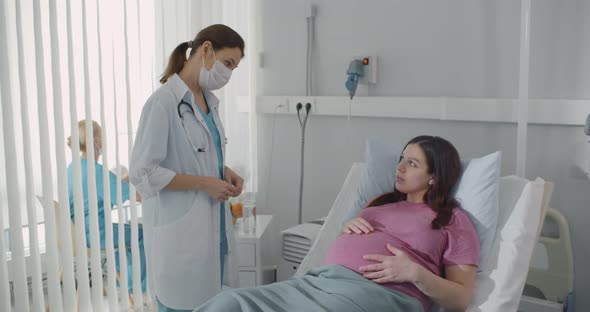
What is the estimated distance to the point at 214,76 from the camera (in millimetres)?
1686

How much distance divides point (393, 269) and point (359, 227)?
0.75 feet

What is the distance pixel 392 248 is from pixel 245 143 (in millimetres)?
1624

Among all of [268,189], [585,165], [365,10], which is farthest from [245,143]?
[585,165]

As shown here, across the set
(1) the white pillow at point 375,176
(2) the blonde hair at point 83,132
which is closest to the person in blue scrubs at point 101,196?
(2) the blonde hair at point 83,132

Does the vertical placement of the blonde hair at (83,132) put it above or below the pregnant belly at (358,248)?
above

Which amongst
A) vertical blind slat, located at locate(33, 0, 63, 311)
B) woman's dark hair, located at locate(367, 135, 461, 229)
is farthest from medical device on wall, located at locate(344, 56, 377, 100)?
vertical blind slat, located at locate(33, 0, 63, 311)

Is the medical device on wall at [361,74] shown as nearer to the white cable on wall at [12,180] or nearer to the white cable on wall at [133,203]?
the white cable on wall at [133,203]

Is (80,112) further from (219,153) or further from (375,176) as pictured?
(375,176)

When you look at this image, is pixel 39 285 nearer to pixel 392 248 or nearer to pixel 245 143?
pixel 245 143

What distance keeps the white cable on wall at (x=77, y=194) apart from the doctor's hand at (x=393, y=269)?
1.42 metres

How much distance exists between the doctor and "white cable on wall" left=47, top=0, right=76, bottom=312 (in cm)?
68

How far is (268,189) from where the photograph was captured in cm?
304

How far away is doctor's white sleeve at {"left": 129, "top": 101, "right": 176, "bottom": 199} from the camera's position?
1.56 meters

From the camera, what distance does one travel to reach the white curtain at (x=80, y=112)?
2.03 m
